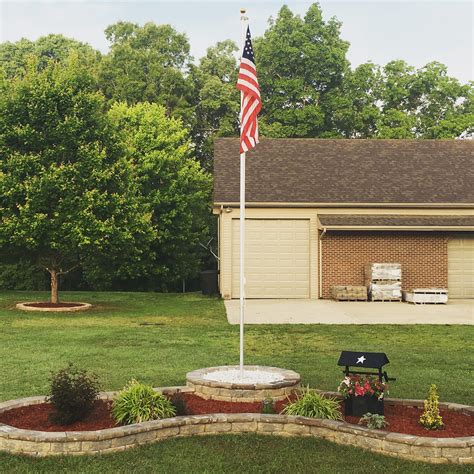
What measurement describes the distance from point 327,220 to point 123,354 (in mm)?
13459

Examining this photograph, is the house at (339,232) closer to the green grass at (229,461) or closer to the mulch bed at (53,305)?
the mulch bed at (53,305)

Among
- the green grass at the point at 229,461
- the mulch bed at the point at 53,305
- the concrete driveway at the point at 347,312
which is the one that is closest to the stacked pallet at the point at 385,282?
the concrete driveway at the point at 347,312

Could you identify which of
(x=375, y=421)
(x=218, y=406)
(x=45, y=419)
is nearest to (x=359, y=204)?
(x=218, y=406)

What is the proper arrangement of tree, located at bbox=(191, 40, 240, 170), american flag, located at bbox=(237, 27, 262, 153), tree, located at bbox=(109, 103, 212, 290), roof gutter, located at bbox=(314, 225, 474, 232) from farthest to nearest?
tree, located at bbox=(191, 40, 240, 170)
tree, located at bbox=(109, 103, 212, 290)
roof gutter, located at bbox=(314, 225, 474, 232)
american flag, located at bbox=(237, 27, 262, 153)

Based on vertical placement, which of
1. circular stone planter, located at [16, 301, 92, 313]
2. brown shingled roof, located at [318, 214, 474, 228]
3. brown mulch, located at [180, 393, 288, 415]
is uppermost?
brown shingled roof, located at [318, 214, 474, 228]

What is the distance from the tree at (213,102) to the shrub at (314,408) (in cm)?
3750

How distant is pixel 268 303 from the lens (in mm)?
23812

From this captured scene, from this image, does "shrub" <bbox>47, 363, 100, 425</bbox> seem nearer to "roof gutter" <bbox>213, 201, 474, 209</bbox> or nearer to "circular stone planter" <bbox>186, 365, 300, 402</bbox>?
"circular stone planter" <bbox>186, 365, 300, 402</bbox>

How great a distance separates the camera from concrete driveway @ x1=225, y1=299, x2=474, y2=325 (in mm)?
19297

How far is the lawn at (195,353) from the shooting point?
Result: 7.04 metres

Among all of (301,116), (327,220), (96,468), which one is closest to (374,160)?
(327,220)

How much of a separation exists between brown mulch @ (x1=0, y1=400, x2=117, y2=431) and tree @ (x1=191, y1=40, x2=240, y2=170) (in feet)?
122

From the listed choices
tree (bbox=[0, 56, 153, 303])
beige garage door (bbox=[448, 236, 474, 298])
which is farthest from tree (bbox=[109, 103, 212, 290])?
beige garage door (bbox=[448, 236, 474, 298])

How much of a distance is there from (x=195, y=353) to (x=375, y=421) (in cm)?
642
